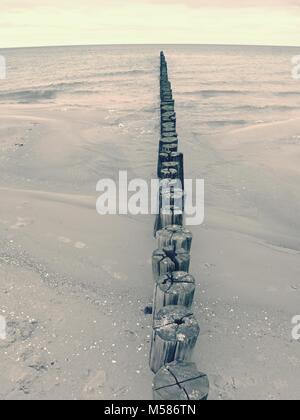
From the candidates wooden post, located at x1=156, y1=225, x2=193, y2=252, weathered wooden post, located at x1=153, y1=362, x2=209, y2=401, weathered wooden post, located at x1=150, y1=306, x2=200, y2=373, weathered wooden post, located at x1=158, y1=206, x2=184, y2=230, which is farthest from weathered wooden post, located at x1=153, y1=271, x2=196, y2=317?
weathered wooden post, located at x1=158, y1=206, x2=184, y2=230

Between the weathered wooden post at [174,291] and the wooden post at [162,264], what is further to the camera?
the wooden post at [162,264]

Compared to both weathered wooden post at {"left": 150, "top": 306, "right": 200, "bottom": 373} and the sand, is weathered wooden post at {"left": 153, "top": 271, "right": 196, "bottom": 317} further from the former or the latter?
the sand

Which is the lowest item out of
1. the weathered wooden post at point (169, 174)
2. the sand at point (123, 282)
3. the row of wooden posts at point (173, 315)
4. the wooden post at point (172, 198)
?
the sand at point (123, 282)

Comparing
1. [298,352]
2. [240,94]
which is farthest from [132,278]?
[240,94]

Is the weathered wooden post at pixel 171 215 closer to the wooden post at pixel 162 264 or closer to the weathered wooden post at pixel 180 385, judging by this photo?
the wooden post at pixel 162 264

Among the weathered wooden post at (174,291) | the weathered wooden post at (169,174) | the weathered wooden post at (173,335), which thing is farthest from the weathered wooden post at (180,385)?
the weathered wooden post at (169,174)

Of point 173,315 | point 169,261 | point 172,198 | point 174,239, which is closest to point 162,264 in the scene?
point 169,261

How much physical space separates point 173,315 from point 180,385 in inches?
29.3

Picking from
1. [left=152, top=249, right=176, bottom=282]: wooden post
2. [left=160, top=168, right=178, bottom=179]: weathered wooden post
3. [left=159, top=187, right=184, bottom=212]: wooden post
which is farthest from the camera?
[left=160, top=168, right=178, bottom=179]: weathered wooden post

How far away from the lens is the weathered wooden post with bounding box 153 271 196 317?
4113mm

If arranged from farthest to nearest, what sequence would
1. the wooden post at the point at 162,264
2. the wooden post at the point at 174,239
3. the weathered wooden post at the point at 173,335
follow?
the wooden post at the point at 174,239 < the wooden post at the point at 162,264 < the weathered wooden post at the point at 173,335

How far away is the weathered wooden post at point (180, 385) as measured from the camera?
10.2ft

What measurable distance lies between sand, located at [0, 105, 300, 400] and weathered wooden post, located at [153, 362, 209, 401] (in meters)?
1.01
